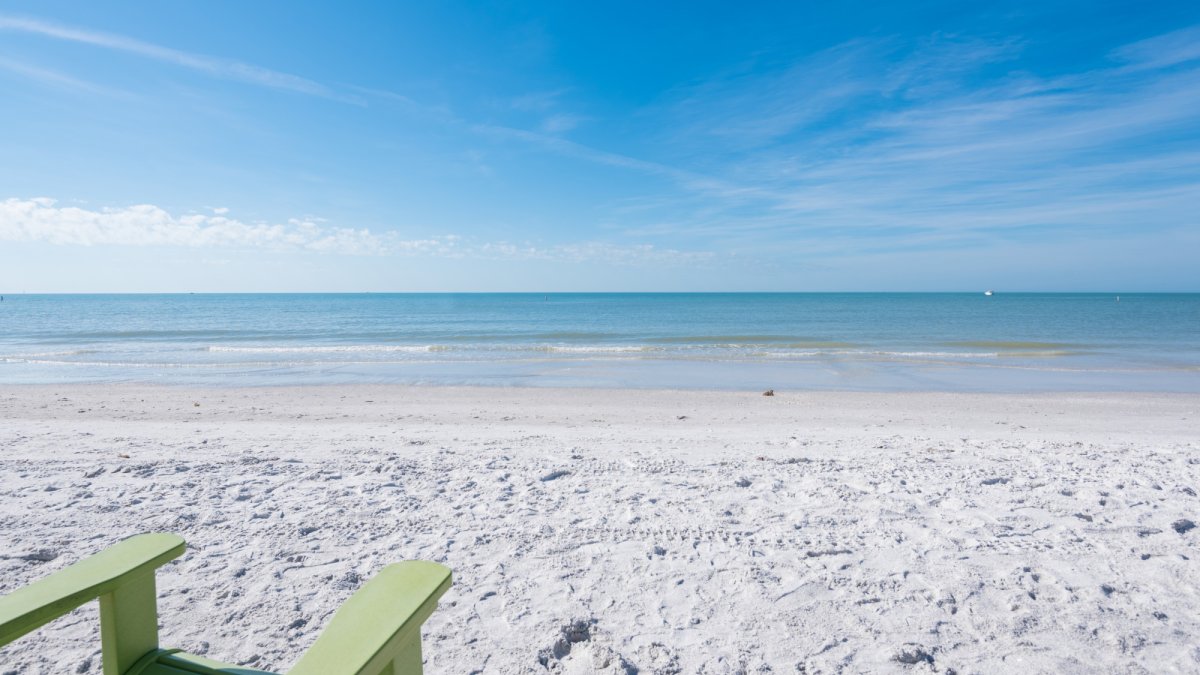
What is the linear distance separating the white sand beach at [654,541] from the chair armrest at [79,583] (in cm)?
121

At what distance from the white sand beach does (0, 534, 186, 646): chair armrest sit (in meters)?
1.21

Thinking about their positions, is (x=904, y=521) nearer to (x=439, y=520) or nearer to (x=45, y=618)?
(x=439, y=520)

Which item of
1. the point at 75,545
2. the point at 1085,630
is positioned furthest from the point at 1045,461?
the point at 75,545

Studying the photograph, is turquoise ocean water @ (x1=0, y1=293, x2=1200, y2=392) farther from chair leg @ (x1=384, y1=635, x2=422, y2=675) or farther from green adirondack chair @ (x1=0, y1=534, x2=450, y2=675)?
chair leg @ (x1=384, y1=635, x2=422, y2=675)

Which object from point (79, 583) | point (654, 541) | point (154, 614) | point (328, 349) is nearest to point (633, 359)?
point (328, 349)

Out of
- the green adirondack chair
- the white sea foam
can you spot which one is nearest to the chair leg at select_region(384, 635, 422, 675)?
the green adirondack chair

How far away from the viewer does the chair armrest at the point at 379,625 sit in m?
1.33

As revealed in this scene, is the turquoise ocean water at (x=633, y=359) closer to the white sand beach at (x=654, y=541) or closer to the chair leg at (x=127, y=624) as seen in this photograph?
the white sand beach at (x=654, y=541)

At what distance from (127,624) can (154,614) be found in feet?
0.29

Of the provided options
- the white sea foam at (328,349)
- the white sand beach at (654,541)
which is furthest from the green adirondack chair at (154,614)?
the white sea foam at (328,349)

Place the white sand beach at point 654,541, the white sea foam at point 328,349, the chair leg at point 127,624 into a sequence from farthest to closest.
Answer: the white sea foam at point 328,349
the white sand beach at point 654,541
the chair leg at point 127,624

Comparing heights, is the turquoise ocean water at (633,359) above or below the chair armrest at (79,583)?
below

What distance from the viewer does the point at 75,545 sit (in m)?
3.89

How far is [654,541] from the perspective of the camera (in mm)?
4020
